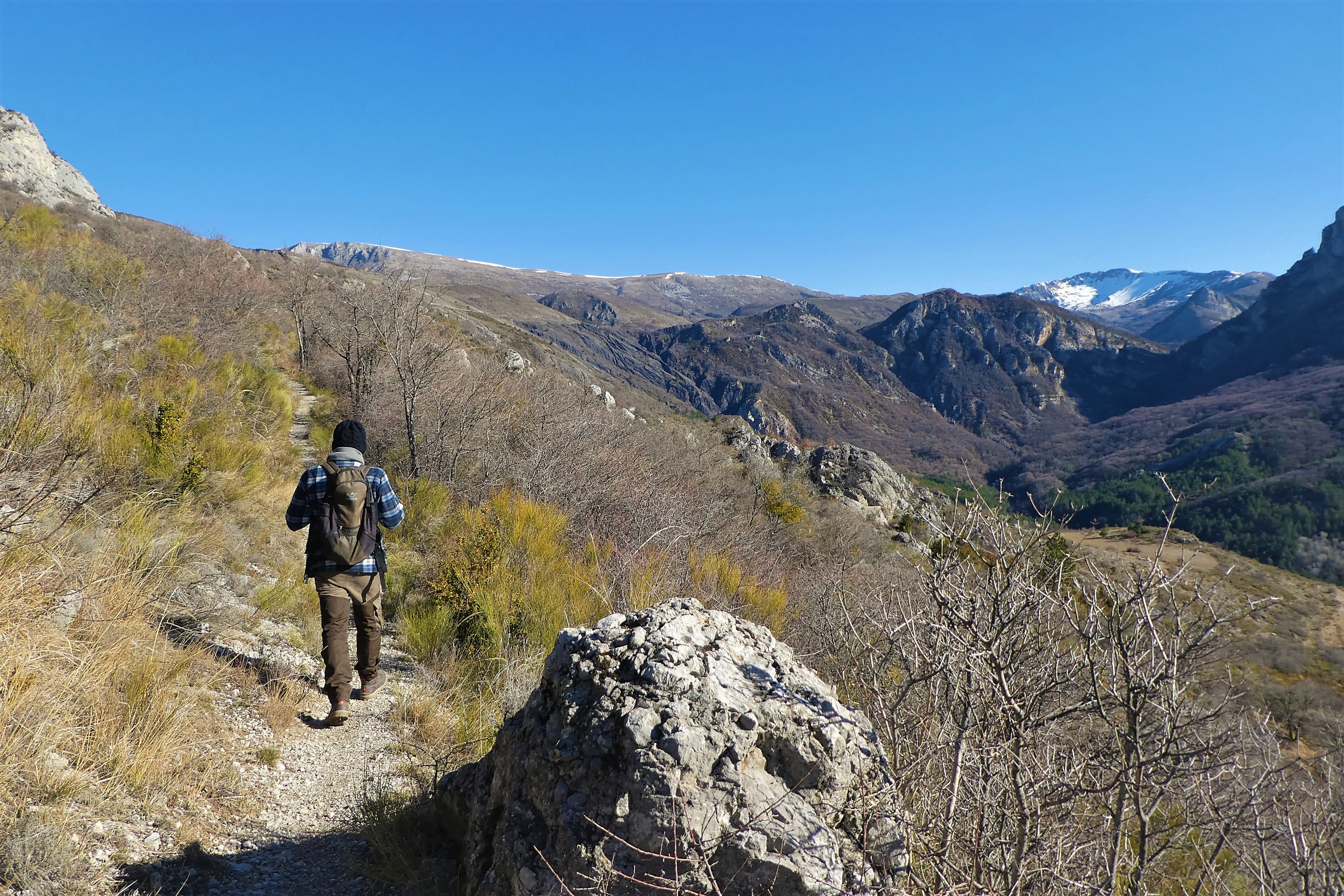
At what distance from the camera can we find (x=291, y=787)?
10.8 ft

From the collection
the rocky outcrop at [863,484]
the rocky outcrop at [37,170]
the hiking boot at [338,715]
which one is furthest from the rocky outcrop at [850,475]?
the rocky outcrop at [37,170]

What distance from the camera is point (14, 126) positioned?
43.5 m

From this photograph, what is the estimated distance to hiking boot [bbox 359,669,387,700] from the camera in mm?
4281

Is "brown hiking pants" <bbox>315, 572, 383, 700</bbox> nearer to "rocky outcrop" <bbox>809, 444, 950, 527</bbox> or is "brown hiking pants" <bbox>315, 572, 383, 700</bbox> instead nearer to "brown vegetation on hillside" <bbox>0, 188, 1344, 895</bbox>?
"brown vegetation on hillside" <bbox>0, 188, 1344, 895</bbox>

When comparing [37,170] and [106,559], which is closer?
[106,559]

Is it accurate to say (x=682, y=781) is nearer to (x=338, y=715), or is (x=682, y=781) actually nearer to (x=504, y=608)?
(x=338, y=715)

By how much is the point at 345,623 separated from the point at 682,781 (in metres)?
3.14

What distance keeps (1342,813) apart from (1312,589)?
72933mm

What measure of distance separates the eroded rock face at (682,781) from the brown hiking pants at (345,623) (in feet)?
6.99

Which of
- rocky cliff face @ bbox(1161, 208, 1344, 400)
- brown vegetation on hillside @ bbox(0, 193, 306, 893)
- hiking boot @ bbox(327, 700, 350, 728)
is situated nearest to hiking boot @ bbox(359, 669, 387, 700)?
hiking boot @ bbox(327, 700, 350, 728)

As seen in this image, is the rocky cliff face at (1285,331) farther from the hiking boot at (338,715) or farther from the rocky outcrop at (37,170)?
the rocky outcrop at (37,170)

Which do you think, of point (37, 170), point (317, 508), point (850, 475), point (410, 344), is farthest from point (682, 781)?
point (37, 170)

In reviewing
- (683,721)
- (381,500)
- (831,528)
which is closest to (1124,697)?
(683,721)

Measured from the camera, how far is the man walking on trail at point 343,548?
4027 mm
